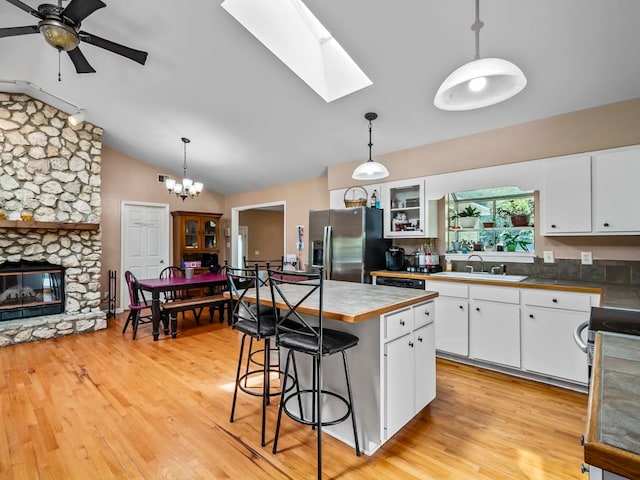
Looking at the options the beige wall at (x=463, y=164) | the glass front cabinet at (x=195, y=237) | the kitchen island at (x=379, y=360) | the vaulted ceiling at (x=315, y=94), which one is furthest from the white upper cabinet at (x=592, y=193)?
the glass front cabinet at (x=195, y=237)

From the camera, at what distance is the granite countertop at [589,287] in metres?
1.95

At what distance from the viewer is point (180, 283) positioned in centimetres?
448

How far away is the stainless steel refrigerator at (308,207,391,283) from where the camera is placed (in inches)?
156

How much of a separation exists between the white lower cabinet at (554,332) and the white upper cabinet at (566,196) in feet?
2.15

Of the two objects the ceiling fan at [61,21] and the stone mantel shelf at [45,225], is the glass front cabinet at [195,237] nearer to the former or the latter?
the stone mantel shelf at [45,225]

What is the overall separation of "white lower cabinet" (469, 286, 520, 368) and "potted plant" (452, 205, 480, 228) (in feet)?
3.34

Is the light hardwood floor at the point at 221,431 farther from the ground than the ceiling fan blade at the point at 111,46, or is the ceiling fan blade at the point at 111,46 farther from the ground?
the ceiling fan blade at the point at 111,46

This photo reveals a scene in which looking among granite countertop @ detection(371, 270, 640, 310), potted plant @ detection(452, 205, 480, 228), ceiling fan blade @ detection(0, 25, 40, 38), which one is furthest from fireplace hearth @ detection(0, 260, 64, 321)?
potted plant @ detection(452, 205, 480, 228)

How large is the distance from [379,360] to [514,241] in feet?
8.61

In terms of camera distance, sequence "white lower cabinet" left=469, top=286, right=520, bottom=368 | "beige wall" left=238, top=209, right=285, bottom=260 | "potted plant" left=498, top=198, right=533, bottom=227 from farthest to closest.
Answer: "beige wall" left=238, top=209, right=285, bottom=260 → "potted plant" left=498, top=198, right=533, bottom=227 → "white lower cabinet" left=469, top=286, right=520, bottom=368

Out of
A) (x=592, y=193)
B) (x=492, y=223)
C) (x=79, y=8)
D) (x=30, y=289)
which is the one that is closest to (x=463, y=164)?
(x=492, y=223)

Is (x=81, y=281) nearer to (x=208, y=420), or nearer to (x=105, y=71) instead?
(x=105, y=71)

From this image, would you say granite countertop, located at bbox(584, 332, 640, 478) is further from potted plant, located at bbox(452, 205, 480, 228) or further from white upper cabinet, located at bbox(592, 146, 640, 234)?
potted plant, located at bbox(452, 205, 480, 228)

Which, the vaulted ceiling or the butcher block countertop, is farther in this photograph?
the vaulted ceiling
